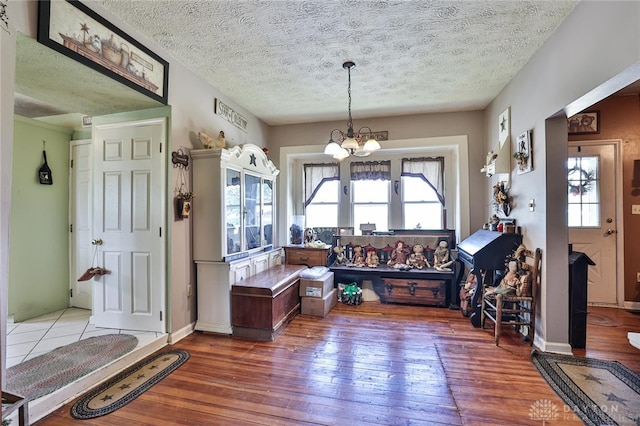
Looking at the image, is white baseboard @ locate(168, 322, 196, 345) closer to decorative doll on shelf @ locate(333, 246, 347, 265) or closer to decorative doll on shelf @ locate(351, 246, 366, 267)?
decorative doll on shelf @ locate(333, 246, 347, 265)

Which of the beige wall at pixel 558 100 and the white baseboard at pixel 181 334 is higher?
the beige wall at pixel 558 100

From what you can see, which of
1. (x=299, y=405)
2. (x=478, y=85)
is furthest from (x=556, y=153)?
(x=299, y=405)

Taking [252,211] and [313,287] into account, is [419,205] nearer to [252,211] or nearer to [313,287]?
[313,287]

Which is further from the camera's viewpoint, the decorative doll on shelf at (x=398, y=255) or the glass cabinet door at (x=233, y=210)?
the decorative doll on shelf at (x=398, y=255)

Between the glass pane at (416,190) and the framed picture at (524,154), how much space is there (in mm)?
1642

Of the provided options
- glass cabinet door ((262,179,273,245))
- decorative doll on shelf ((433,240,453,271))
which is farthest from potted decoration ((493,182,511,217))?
glass cabinet door ((262,179,273,245))

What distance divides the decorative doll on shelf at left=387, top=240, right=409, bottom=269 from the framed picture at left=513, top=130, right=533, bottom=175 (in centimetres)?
187

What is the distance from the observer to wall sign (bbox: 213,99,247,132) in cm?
351

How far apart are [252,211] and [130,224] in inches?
52.5

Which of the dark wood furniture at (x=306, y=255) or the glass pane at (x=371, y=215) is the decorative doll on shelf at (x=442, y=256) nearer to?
the glass pane at (x=371, y=215)

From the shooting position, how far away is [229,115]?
374cm

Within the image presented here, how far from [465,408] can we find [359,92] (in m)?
3.28

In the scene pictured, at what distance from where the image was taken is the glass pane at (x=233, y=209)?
317 cm

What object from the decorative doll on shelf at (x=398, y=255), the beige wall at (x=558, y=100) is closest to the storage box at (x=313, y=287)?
the decorative doll on shelf at (x=398, y=255)
